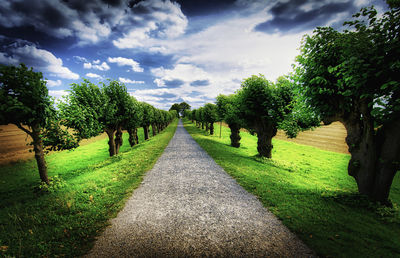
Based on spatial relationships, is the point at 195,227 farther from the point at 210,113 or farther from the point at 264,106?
the point at 210,113

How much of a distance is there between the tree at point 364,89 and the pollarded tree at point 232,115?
376 inches

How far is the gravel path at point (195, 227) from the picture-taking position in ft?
13.4

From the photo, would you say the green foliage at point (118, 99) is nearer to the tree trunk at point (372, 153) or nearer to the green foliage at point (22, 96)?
the green foliage at point (22, 96)

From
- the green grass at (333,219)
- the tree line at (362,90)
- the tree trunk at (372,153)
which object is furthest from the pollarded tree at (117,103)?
the tree trunk at (372,153)

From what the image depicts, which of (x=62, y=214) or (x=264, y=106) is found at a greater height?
(x=264, y=106)

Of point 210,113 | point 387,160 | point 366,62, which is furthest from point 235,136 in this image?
point 366,62

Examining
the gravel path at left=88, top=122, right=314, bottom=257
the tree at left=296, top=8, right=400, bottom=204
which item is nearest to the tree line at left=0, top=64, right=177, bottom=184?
the gravel path at left=88, top=122, right=314, bottom=257

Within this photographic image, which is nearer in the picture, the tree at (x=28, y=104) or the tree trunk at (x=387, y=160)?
the tree trunk at (x=387, y=160)

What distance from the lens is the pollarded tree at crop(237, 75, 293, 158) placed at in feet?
45.7

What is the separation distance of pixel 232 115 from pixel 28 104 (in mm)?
17212

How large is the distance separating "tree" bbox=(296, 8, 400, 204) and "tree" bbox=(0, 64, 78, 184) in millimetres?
14313

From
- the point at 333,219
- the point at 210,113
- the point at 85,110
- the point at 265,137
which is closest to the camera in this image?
the point at 333,219

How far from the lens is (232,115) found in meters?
18.3

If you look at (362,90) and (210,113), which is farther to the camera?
(210,113)
